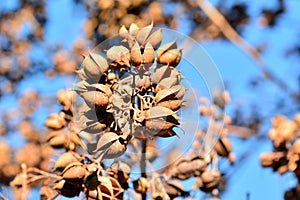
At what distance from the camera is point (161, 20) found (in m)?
3.92

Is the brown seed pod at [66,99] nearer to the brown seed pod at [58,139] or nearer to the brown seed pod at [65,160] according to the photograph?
the brown seed pod at [58,139]

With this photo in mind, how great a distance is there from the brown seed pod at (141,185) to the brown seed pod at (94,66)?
37 cm

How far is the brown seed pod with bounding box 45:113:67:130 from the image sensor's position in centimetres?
207

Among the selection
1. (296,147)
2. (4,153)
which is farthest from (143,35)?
(4,153)

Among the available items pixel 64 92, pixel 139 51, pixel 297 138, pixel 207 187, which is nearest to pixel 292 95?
pixel 297 138

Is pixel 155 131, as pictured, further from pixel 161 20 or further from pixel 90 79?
pixel 161 20

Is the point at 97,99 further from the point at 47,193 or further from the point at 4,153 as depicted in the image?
the point at 4,153

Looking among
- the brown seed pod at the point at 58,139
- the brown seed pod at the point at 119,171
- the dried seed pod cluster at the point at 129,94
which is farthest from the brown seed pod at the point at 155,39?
the brown seed pod at the point at 58,139

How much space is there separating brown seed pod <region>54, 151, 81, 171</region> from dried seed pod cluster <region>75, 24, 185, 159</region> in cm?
13

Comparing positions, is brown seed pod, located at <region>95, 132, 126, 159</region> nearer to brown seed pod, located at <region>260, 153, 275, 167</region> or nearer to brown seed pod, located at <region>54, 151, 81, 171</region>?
brown seed pod, located at <region>54, 151, 81, 171</region>

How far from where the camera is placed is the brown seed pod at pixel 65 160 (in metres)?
1.77

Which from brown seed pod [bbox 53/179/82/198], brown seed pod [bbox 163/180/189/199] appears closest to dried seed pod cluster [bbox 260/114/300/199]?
brown seed pod [bbox 163/180/189/199]

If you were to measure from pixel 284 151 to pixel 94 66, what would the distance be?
99 cm

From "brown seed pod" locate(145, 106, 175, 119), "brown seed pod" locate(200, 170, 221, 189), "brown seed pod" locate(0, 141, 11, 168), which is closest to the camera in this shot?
"brown seed pod" locate(145, 106, 175, 119)
